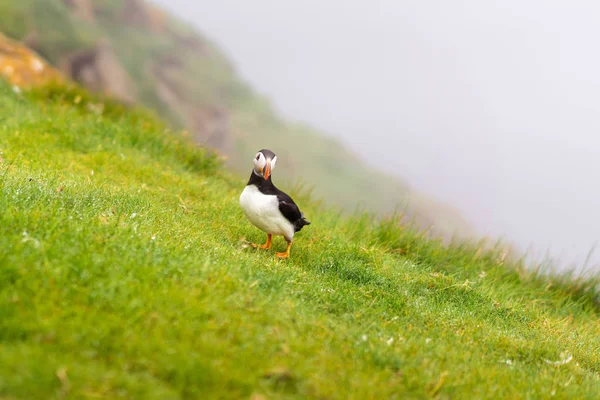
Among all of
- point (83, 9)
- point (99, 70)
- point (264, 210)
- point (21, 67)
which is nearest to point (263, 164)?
point (264, 210)

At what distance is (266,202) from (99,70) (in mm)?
25450

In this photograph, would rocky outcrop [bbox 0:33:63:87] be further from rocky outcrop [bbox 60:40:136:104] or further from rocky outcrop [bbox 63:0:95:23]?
rocky outcrop [bbox 63:0:95:23]

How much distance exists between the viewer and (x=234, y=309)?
4699 millimetres

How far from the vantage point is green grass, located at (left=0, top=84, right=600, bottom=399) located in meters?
3.81

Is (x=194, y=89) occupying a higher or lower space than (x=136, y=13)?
lower

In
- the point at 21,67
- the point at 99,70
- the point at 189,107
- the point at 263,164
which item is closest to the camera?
the point at 263,164

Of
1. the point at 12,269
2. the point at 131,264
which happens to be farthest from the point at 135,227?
the point at 12,269

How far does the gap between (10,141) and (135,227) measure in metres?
5.14

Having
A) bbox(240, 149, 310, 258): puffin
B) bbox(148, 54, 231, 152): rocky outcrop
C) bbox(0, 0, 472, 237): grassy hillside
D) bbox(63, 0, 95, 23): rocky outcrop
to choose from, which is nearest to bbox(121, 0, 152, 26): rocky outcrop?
bbox(0, 0, 472, 237): grassy hillside

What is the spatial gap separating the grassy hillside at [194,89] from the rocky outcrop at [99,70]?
0.19 ft

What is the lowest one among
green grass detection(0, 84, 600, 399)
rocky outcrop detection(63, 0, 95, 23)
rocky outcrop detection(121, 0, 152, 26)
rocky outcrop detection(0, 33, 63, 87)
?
rocky outcrop detection(0, 33, 63, 87)

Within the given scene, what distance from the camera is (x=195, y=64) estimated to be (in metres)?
48.1

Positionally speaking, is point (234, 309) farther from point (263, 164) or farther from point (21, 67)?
point (21, 67)

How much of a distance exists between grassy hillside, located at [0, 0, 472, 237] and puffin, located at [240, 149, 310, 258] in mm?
20940
